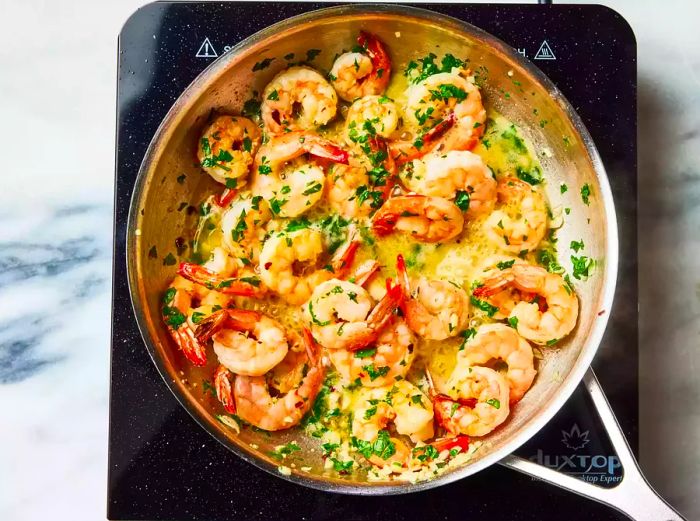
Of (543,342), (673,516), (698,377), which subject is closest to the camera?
(673,516)

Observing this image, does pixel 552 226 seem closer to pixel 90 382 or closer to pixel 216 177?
pixel 216 177

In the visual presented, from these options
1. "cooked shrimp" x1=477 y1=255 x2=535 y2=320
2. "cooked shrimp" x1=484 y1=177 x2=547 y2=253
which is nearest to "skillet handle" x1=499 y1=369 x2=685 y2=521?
"cooked shrimp" x1=477 y1=255 x2=535 y2=320

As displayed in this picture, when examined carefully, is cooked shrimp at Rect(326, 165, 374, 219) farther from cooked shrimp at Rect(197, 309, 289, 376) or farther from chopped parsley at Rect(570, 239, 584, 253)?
chopped parsley at Rect(570, 239, 584, 253)

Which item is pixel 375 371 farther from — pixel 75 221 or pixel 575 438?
pixel 75 221

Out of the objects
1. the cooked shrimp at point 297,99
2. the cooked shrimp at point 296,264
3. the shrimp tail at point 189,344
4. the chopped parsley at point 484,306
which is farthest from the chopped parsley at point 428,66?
the shrimp tail at point 189,344

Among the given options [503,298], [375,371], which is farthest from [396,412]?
[503,298]

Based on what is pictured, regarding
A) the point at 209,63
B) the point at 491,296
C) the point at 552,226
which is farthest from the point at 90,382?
the point at 552,226
